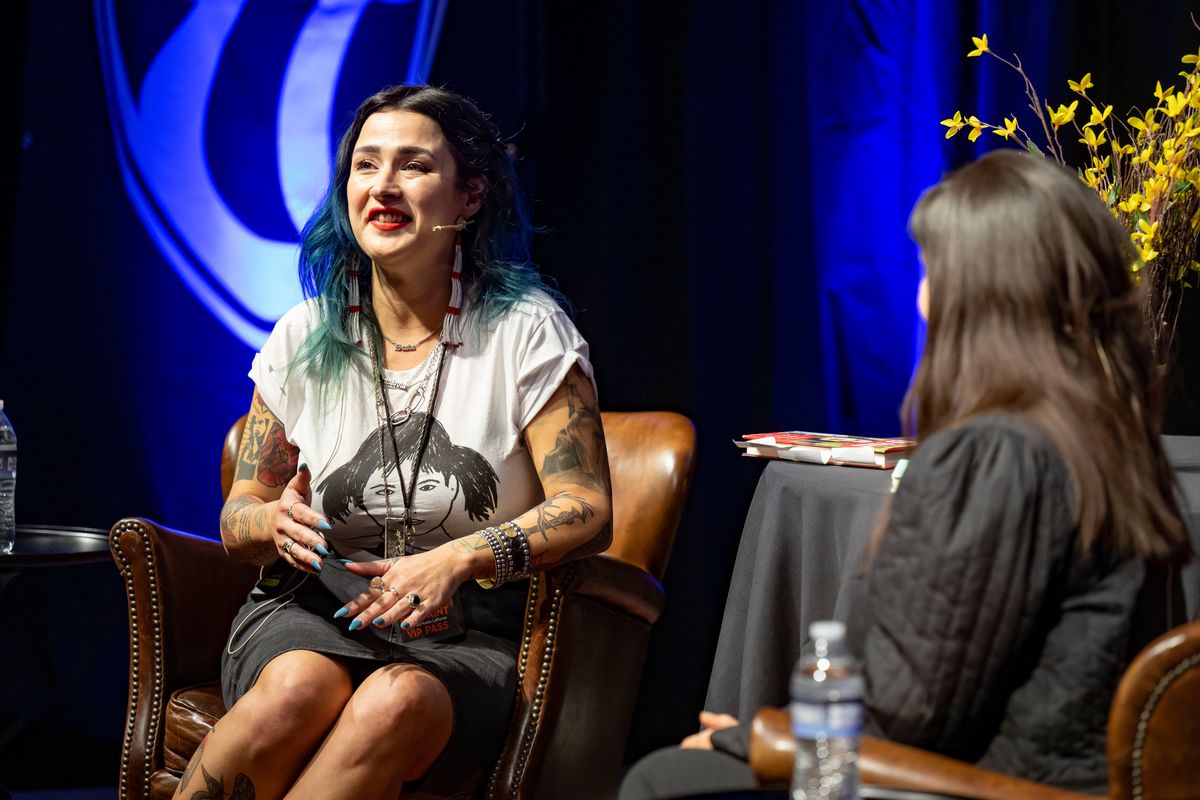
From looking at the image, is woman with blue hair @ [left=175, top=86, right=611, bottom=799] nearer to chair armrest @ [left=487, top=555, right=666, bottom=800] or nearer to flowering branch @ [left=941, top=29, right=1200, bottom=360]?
chair armrest @ [left=487, top=555, right=666, bottom=800]

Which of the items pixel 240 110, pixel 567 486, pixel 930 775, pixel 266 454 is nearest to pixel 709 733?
pixel 930 775

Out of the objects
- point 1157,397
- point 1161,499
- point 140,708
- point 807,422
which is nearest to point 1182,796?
point 1161,499

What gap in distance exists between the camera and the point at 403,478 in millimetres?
2396

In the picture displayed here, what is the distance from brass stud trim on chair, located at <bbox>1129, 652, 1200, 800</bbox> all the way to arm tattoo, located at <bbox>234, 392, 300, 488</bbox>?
5.76 feet

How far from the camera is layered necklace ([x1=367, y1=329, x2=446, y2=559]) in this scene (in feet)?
7.84

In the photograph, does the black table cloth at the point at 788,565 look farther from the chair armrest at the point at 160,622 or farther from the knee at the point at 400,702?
the chair armrest at the point at 160,622

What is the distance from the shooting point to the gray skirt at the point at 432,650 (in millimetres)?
2162

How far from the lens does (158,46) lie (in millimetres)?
3633

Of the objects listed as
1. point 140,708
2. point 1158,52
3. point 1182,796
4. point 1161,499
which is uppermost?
point 1158,52

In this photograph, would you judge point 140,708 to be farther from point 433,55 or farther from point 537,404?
point 433,55

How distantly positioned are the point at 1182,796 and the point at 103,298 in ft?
10.4

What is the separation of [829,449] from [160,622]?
135 centimetres

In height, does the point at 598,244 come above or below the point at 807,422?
above

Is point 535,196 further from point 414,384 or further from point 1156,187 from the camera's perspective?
point 1156,187
